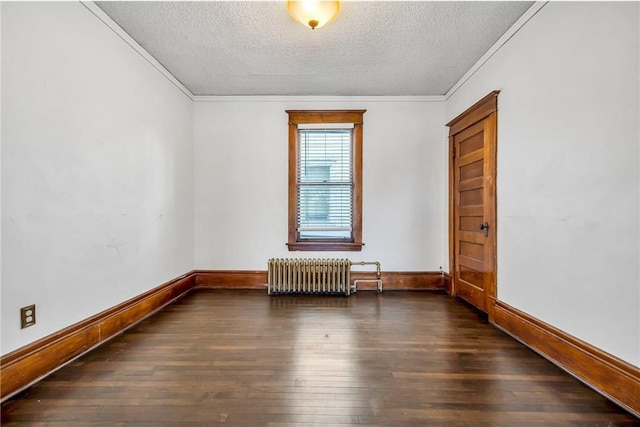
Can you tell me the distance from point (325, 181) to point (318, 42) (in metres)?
1.87

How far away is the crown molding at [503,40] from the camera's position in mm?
2385

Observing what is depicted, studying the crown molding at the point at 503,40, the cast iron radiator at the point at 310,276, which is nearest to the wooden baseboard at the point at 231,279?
the cast iron radiator at the point at 310,276

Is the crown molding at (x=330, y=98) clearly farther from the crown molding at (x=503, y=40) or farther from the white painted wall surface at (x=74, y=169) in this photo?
the white painted wall surface at (x=74, y=169)

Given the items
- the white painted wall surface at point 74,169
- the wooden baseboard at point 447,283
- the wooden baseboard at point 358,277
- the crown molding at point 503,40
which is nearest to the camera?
the white painted wall surface at point 74,169

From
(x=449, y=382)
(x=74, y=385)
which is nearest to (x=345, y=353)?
(x=449, y=382)

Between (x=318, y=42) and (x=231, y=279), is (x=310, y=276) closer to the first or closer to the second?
(x=231, y=279)

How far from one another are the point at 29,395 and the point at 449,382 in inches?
103

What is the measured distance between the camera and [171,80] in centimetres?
366

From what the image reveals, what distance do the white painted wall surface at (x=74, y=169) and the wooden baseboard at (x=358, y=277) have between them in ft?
3.18

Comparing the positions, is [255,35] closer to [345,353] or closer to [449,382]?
[345,353]

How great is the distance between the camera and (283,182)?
4312 mm

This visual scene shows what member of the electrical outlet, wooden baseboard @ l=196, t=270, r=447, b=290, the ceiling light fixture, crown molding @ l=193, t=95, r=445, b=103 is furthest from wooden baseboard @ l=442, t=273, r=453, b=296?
the electrical outlet

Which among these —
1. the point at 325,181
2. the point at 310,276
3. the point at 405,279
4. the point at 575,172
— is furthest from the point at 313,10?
the point at 405,279

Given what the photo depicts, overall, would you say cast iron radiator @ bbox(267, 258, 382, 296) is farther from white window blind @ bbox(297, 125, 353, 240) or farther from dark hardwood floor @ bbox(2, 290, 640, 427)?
dark hardwood floor @ bbox(2, 290, 640, 427)
